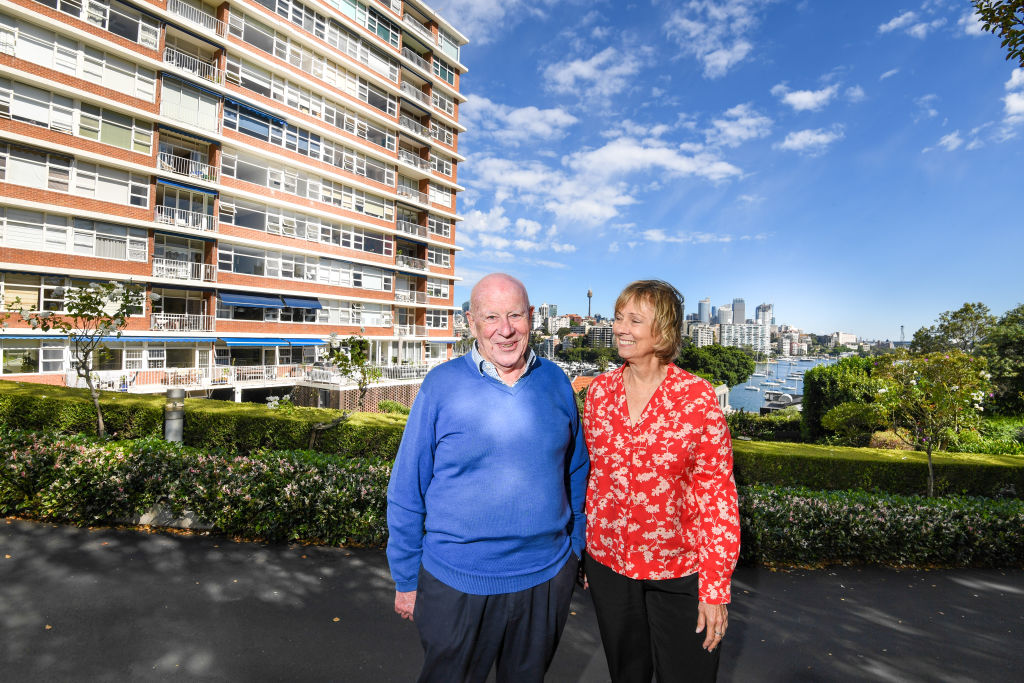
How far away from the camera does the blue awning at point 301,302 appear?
27.2m

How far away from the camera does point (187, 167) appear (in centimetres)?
2320

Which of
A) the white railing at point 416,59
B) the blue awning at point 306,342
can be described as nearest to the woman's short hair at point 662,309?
the blue awning at point 306,342

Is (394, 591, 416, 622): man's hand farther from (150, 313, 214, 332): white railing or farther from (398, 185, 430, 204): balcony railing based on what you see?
(398, 185, 430, 204): balcony railing

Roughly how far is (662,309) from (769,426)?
23.0 metres

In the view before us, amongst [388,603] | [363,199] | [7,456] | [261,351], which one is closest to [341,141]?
[363,199]

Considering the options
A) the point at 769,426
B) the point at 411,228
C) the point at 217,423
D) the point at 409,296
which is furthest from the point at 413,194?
the point at 217,423

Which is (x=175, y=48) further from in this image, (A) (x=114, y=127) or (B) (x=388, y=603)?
(B) (x=388, y=603)

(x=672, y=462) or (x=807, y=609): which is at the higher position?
(x=672, y=462)

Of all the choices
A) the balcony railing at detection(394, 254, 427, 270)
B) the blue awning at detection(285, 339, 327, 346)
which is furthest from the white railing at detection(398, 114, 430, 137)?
the blue awning at detection(285, 339, 327, 346)

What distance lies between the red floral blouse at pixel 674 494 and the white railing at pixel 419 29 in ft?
126

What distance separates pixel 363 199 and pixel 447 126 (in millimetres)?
11268

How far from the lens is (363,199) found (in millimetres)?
31422

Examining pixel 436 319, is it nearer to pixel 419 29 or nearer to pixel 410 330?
pixel 410 330

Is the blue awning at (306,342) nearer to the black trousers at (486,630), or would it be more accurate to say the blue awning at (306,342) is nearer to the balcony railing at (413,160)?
the balcony railing at (413,160)
